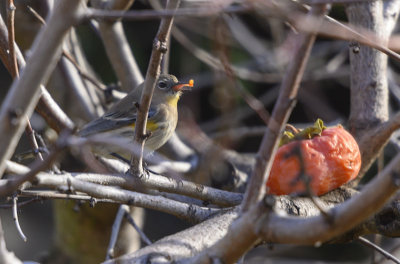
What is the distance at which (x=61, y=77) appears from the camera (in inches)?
157

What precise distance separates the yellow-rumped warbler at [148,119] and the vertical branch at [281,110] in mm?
2178

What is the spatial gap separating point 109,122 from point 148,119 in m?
0.29

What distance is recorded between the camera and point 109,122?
3.82m

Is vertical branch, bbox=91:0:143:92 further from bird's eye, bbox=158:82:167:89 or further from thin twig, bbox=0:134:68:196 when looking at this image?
thin twig, bbox=0:134:68:196

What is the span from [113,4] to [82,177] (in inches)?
64.2

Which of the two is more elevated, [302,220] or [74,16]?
[74,16]

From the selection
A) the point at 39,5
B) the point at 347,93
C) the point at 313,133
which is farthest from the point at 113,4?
the point at 347,93

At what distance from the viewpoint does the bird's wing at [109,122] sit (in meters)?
3.72

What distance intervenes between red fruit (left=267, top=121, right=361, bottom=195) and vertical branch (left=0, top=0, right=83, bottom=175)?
1259mm

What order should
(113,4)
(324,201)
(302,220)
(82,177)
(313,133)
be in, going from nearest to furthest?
1. (302,220)
2. (82,177)
3. (324,201)
4. (313,133)
5. (113,4)

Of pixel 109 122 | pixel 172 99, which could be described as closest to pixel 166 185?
pixel 109 122

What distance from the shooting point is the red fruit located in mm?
2324

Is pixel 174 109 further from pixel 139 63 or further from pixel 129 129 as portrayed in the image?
pixel 139 63

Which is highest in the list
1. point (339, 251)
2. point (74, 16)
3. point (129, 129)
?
point (74, 16)
